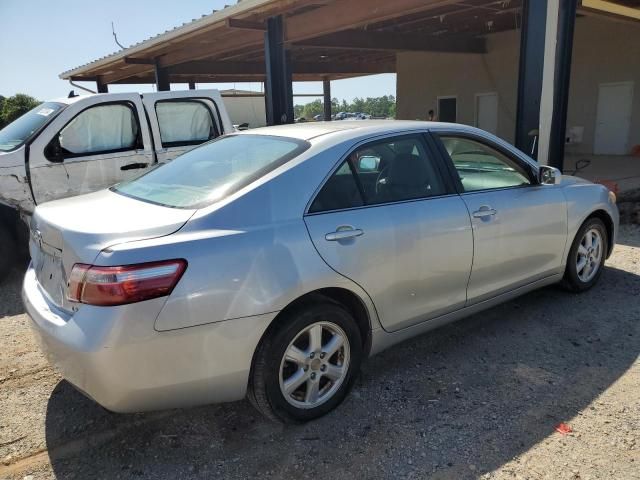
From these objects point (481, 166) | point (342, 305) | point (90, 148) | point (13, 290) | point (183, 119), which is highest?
point (183, 119)

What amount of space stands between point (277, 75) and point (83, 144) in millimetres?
5138

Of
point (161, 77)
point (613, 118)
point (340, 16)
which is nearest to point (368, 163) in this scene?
point (340, 16)

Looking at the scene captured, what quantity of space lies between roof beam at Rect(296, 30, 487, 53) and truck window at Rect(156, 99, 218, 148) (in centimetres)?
592

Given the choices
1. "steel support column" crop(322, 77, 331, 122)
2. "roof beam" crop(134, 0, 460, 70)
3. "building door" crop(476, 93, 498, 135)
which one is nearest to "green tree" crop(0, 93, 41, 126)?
"steel support column" crop(322, 77, 331, 122)

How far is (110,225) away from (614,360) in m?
3.27

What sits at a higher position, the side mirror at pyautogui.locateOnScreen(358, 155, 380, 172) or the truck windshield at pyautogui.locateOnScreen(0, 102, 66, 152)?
the truck windshield at pyautogui.locateOnScreen(0, 102, 66, 152)

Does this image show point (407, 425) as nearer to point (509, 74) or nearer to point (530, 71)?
point (530, 71)

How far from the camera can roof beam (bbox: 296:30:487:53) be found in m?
12.0

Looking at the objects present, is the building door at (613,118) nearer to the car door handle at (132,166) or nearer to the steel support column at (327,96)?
the steel support column at (327,96)

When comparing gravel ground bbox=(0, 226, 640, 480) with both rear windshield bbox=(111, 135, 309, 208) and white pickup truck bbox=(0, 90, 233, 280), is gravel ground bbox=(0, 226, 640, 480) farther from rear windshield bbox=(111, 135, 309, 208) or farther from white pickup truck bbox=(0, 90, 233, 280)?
white pickup truck bbox=(0, 90, 233, 280)

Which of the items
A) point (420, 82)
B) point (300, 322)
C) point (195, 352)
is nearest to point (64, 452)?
point (195, 352)

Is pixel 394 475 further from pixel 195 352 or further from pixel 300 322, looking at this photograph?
pixel 195 352

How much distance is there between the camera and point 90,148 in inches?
233

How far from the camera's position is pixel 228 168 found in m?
2.97
